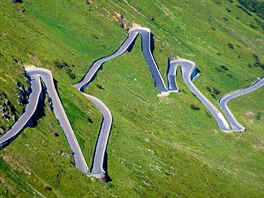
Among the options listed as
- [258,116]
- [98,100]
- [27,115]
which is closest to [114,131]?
[98,100]

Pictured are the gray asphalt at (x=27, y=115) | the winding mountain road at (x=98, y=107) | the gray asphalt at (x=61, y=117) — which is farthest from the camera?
the gray asphalt at (x=61, y=117)

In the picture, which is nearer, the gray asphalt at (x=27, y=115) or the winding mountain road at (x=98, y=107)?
the gray asphalt at (x=27, y=115)

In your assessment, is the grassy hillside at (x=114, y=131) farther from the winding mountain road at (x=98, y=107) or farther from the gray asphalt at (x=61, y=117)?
the gray asphalt at (x=61, y=117)

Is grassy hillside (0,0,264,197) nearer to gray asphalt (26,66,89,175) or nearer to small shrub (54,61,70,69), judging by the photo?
small shrub (54,61,70,69)

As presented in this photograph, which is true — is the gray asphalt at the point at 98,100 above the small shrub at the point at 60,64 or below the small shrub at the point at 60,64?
above

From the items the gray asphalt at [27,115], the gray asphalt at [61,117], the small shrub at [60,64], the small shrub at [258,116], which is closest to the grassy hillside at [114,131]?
the small shrub at [60,64]

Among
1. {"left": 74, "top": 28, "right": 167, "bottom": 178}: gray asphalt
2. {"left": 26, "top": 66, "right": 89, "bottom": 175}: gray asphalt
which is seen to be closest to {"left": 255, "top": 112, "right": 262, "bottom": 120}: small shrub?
{"left": 74, "top": 28, "right": 167, "bottom": 178}: gray asphalt

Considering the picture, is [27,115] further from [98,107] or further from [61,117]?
[98,107]
